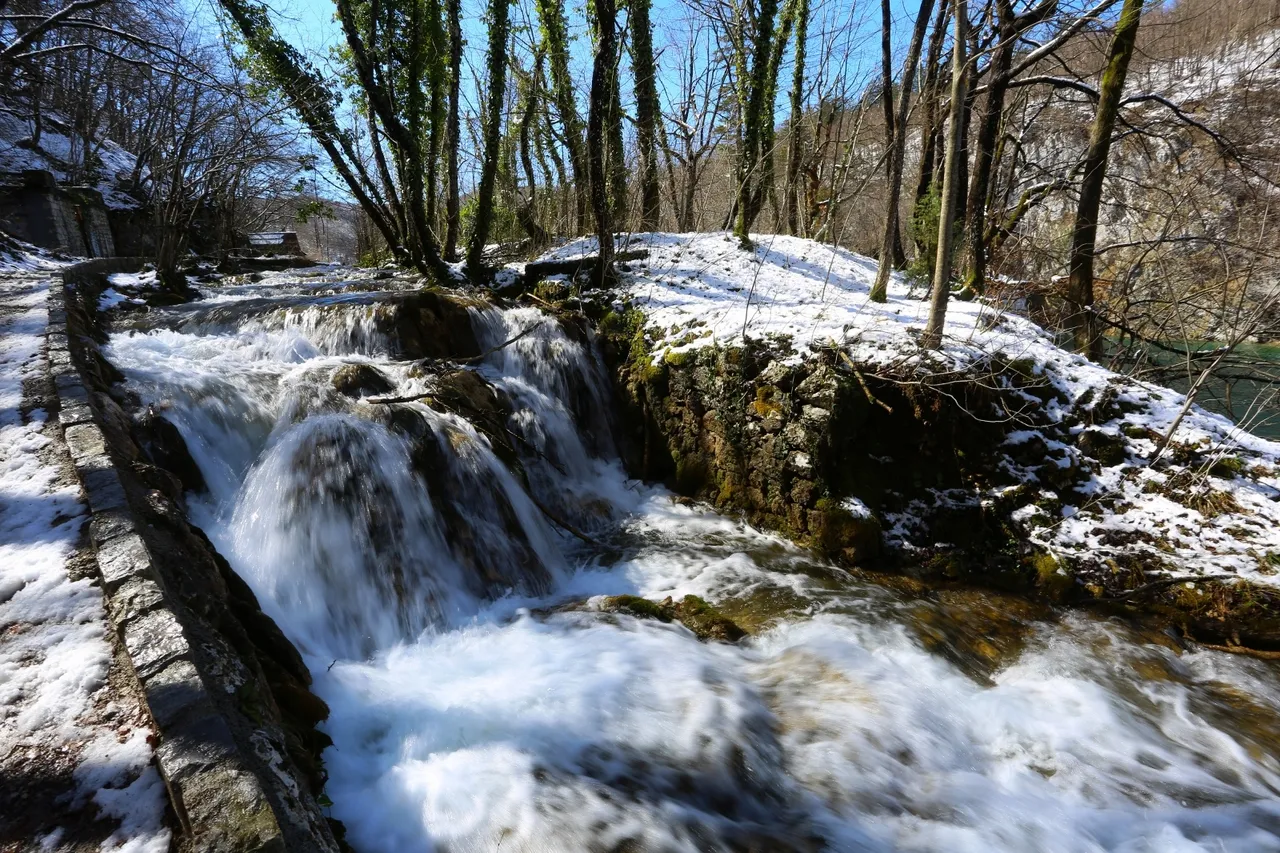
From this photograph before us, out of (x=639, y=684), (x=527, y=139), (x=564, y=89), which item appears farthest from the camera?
(x=527, y=139)

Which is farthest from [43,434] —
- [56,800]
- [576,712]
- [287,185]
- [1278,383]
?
[287,185]

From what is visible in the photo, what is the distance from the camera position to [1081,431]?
5410 mm

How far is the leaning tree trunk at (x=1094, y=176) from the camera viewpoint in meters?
6.69

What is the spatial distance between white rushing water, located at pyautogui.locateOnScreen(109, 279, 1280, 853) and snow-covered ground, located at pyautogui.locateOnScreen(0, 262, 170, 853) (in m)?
1.13

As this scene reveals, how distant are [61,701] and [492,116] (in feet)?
32.9

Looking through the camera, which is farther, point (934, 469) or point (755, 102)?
point (755, 102)

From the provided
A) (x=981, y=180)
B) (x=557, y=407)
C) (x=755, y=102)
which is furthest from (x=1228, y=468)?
(x=755, y=102)

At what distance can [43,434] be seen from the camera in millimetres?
3279

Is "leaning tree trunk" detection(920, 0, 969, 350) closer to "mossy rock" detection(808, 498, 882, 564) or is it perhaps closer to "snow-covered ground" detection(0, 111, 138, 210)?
"mossy rock" detection(808, 498, 882, 564)

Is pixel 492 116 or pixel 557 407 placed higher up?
pixel 492 116

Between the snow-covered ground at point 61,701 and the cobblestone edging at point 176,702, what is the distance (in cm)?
7

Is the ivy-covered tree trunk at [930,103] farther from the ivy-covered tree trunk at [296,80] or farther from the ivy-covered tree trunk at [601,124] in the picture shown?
the ivy-covered tree trunk at [296,80]

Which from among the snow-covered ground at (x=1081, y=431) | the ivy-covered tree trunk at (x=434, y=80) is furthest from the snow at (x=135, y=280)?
the snow-covered ground at (x=1081, y=431)

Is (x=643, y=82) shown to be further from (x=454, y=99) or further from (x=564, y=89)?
(x=454, y=99)
